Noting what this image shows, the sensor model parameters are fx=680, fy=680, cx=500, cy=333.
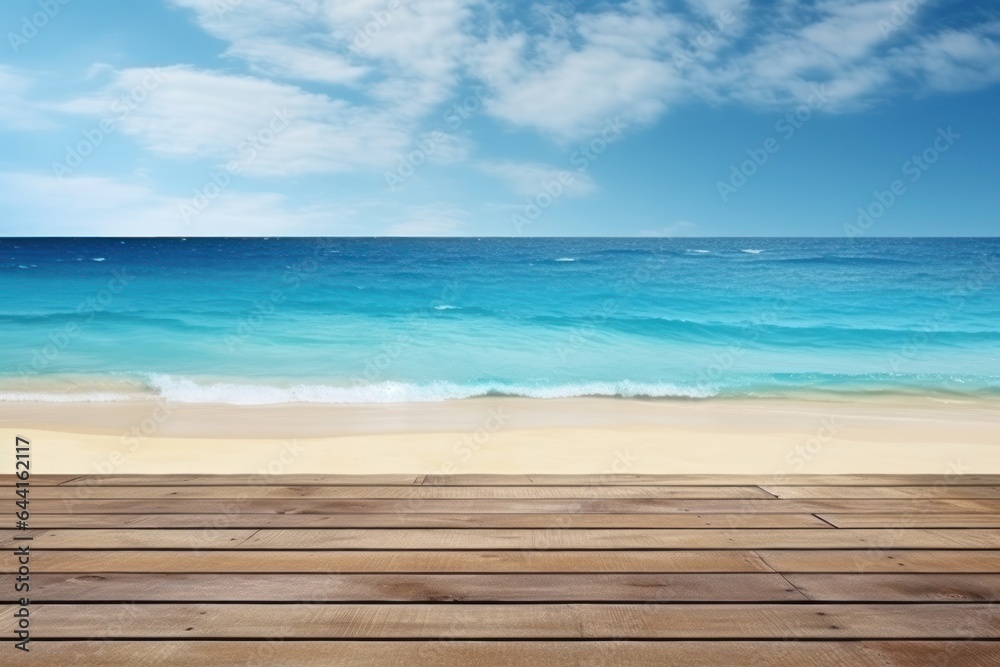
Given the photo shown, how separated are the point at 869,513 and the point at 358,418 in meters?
5.10

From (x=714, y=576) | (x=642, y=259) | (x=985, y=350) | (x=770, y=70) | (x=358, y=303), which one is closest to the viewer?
(x=714, y=576)

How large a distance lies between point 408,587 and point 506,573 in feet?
0.80

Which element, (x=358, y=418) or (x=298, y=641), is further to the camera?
(x=358, y=418)

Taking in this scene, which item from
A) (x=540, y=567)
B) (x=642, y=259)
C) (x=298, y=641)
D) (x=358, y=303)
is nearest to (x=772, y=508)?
(x=540, y=567)

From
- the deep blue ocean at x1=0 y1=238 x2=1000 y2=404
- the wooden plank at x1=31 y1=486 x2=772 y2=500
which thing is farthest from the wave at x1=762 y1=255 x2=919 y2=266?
the wooden plank at x1=31 y1=486 x2=772 y2=500

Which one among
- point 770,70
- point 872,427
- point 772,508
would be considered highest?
point 770,70

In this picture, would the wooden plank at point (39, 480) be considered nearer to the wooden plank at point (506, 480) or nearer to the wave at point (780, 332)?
the wooden plank at point (506, 480)

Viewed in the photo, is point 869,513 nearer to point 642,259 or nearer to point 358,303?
point 358,303

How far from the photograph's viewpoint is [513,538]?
6.32 feet

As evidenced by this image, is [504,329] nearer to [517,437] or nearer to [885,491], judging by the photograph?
[517,437]

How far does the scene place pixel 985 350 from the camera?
12.2 metres

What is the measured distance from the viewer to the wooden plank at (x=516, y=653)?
1275mm

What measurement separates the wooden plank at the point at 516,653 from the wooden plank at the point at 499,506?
0.85 metres

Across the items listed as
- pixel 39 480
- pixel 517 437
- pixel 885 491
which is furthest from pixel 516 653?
pixel 517 437
